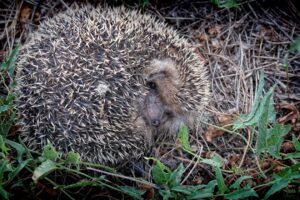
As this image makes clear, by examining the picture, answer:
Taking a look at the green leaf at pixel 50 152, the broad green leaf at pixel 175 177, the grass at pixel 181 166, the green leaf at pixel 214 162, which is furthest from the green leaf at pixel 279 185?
the green leaf at pixel 50 152

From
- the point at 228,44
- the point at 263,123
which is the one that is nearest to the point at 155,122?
the point at 263,123

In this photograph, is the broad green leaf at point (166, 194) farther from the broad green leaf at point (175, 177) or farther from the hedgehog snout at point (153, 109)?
the hedgehog snout at point (153, 109)

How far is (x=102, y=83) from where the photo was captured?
9.64ft

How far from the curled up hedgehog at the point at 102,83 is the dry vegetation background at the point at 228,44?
51 cm

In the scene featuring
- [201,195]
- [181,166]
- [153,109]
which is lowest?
[201,195]

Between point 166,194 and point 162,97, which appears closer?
point 166,194

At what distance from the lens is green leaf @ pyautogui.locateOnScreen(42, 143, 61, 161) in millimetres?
2654

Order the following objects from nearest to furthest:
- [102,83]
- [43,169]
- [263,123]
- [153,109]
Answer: [43,169] → [263,123] → [102,83] → [153,109]

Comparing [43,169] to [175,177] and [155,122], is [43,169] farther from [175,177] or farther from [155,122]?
[155,122]

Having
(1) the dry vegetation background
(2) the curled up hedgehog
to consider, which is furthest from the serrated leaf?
(1) the dry vegetation background

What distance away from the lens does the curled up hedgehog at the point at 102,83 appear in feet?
9.52

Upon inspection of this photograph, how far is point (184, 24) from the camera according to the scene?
4.24m

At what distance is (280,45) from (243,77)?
1.99 feet

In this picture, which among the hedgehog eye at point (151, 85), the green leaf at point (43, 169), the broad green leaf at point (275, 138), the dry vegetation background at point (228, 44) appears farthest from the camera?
the dry vegetation background at point (228, 44)
